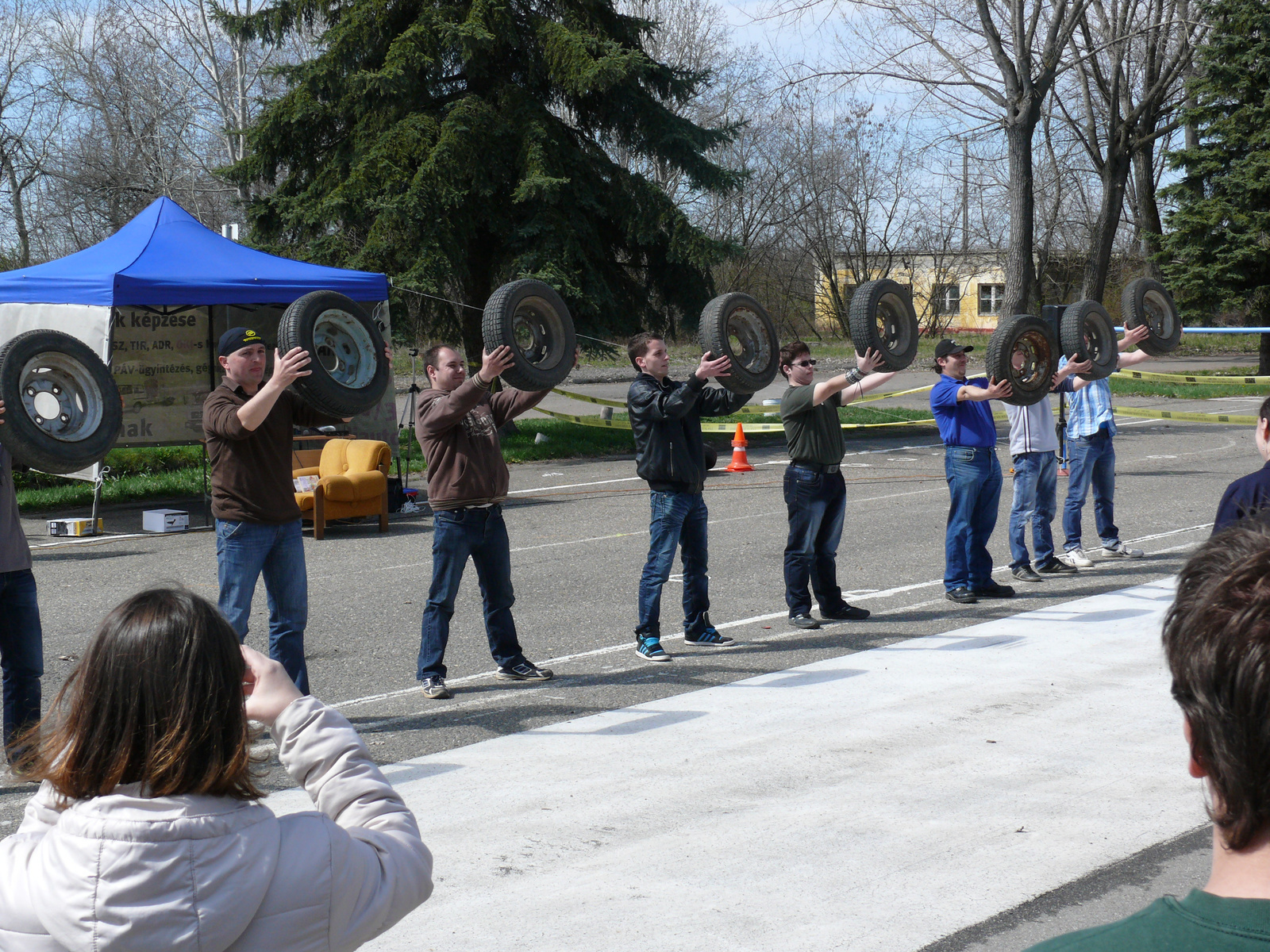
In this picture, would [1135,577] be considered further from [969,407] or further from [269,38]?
[269,38]

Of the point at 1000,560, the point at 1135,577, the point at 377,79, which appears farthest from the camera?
the point at 377,79

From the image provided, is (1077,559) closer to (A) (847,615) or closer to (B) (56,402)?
(A) (847,615)

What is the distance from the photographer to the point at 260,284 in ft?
46.1

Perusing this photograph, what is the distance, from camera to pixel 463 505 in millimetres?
6891

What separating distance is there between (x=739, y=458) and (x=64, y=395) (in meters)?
13.0

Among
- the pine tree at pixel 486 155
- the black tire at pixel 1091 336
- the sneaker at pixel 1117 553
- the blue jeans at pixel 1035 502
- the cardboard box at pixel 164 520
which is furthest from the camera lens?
the pine tree at pixel 486 155

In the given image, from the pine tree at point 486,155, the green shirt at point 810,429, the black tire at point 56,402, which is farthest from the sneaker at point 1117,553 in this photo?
the pine tree at point 486,155

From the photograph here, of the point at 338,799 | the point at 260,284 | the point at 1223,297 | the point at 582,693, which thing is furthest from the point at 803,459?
the point at 1223,297

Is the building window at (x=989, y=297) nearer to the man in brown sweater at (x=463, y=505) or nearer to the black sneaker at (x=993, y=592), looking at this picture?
the black sneaker at (x=993, y=592)

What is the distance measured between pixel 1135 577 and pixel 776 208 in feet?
124

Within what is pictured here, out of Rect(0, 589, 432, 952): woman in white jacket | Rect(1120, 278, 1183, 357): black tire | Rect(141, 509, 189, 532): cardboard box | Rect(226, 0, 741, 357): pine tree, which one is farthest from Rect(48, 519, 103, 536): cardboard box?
Rect(0, 589, 432, 952): woman in white jacket

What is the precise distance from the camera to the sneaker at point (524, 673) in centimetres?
709

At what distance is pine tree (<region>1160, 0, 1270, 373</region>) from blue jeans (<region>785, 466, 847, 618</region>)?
109 feet

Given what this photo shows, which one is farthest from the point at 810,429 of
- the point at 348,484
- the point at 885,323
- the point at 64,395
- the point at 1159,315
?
the point at 348,484
